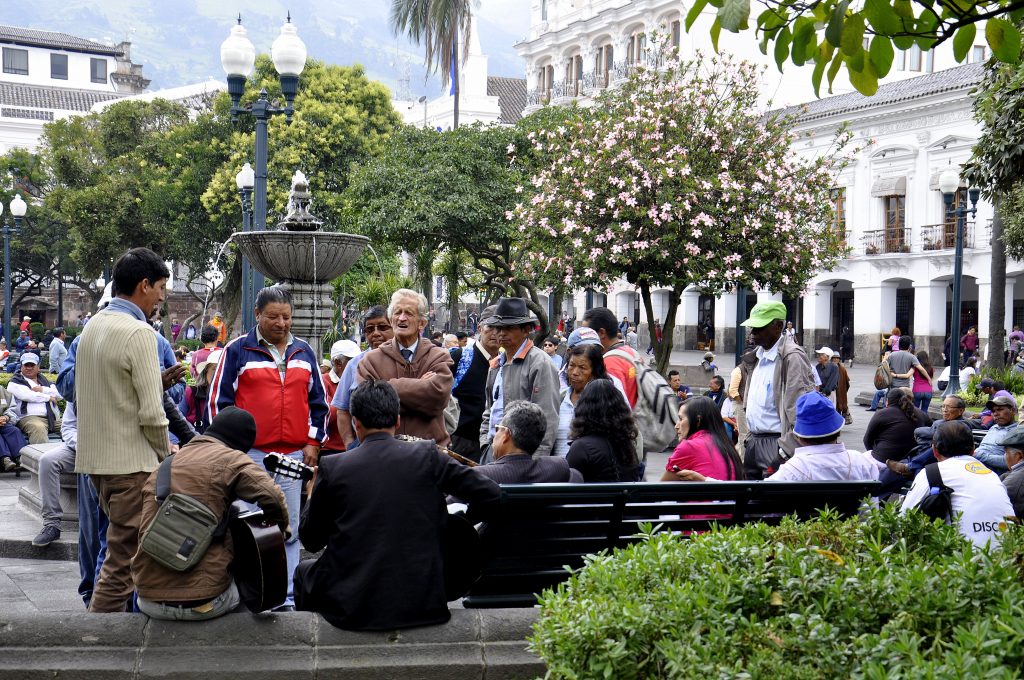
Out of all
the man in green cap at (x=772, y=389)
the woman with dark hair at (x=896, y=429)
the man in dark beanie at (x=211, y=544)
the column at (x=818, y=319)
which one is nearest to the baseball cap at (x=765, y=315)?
the man in green cap at (x=772, y=389)

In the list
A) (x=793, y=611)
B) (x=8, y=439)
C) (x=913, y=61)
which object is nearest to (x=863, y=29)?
(x=793, y=611)

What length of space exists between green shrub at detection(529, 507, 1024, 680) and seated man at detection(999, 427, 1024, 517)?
10.4 feet

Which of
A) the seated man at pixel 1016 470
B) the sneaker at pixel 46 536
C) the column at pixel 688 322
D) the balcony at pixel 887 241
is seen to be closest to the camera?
the seated man at pixel 1016 470

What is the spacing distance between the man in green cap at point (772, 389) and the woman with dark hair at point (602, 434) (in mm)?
1704

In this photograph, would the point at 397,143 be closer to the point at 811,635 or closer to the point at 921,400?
the point at 921,400

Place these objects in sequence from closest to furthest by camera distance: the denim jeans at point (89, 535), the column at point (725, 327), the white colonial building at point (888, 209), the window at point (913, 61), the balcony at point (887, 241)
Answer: the denim jeans at point (89, 535) → the white colonial building at point (888, 209) → the balcony at point (887, 241) → the window at point (913, 61) → the column at point (725, 327)

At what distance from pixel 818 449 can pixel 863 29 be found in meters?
3.13

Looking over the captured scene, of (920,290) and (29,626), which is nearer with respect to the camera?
(29,626)

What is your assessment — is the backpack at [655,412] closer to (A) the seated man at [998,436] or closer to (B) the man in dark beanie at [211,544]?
(A) the seated man at [998,436]

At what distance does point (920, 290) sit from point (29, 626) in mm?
36104

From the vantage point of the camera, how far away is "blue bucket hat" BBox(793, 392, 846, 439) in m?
6.48

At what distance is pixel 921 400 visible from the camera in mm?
17812

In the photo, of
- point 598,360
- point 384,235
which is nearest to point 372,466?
point 598,360

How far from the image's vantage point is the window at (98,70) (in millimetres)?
80000
